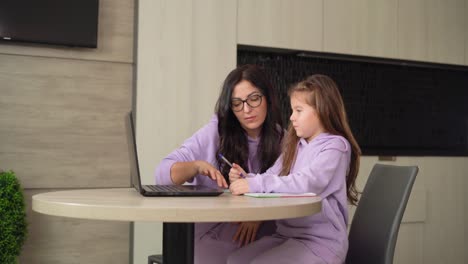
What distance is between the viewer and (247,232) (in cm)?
204

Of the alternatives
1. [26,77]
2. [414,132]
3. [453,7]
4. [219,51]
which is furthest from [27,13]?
[453,7]

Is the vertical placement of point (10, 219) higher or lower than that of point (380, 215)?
lower

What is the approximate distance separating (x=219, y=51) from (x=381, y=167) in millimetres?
1777

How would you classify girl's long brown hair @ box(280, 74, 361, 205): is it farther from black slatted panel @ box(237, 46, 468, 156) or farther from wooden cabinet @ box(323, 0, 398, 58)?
wooden cabinet @ box(323, 0, 398, 58)

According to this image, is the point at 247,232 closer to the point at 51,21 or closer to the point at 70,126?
the point at 70,126

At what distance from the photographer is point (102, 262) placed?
3.26 meters

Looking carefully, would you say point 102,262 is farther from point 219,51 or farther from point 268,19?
point 268,19

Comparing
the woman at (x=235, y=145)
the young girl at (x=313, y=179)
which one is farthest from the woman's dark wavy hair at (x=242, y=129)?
the young girl at (x=313, y=179)

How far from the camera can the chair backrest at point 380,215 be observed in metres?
1.72

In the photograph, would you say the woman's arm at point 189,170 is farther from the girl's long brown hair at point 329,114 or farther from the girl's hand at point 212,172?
the girl's long brown hair at point 329,114

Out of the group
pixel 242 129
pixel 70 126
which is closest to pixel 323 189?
pixel 242 129

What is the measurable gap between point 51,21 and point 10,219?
3.79 ft

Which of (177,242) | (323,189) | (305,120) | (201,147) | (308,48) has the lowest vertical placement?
(177,242)

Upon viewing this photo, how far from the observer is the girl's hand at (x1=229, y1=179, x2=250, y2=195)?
1.64 meters
